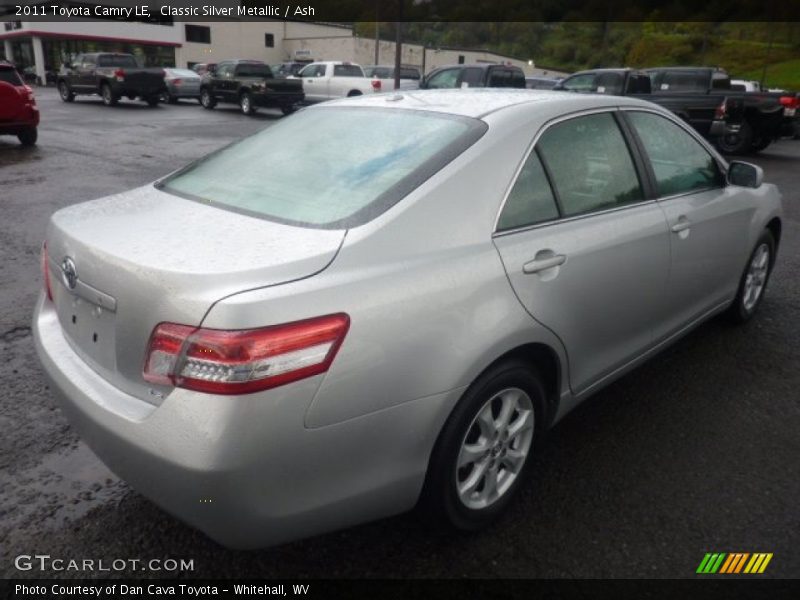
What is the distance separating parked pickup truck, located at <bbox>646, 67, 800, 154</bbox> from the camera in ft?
46.3

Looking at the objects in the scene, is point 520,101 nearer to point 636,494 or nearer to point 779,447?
point 636,494

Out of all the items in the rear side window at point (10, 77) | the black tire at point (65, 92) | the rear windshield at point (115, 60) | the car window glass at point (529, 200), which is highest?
the car window glass at point (529, 200)

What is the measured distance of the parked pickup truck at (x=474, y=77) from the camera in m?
15.8

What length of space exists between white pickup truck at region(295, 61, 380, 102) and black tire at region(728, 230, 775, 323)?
1809 cm

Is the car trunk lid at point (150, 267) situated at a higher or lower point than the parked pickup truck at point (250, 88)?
higher

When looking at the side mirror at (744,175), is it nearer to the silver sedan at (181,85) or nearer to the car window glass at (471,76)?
the car window glass at (471,76)

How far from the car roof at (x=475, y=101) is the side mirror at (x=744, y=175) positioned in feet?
3.42

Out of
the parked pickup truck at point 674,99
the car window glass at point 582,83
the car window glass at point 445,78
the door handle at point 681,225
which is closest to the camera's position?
the door handle at point 681,225

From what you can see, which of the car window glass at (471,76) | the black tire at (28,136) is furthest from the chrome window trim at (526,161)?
the car window glass at (471,76)

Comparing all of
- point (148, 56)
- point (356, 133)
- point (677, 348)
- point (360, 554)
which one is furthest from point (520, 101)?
point (148, 56)

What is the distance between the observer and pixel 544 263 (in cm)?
250

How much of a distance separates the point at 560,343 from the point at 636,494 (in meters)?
0.75

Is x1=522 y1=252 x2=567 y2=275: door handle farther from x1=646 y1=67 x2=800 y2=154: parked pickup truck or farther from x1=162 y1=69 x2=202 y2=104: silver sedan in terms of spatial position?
x1=162 y1=69 x2=202 y2=104: silver sedan

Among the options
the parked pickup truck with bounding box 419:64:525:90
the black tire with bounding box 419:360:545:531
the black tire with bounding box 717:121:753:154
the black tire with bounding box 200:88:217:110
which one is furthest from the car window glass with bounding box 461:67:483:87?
the black tire with bounding box 419:360:545:531
